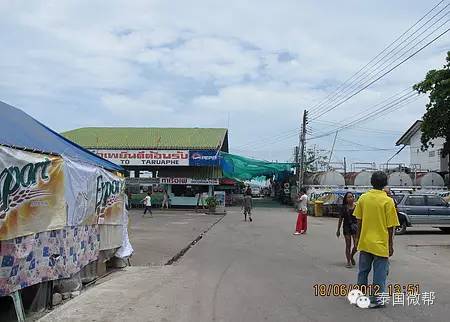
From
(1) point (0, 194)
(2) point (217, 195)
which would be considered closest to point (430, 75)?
(2) point (217, 195)

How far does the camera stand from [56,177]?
790 cm

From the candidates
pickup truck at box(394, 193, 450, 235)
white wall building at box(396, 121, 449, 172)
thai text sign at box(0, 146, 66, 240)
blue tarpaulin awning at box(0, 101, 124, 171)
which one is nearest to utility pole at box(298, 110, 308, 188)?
white wall building at box(396, 121, 449, 172)

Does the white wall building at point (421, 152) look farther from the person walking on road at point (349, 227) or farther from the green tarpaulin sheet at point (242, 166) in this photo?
the person walking on road at point (349, 227)

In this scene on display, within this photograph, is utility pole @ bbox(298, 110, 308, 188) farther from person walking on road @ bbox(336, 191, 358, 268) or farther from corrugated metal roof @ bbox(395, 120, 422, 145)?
person walking on road @ bbox(336, 191, 358, 268)

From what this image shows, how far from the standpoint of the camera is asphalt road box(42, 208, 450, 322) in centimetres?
742

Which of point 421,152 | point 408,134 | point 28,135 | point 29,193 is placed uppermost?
point 408,134

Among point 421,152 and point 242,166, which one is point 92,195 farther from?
point 421,152

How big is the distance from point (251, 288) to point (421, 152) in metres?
51.5

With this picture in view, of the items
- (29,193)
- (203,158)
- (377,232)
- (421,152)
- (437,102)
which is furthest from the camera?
(421,152)

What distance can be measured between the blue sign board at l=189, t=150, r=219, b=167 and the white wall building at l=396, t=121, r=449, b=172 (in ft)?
64.4

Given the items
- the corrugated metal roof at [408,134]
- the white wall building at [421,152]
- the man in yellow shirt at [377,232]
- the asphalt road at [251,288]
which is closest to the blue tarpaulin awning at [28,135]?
the asphalt road at [251,288]

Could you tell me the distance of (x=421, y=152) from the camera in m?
56.9

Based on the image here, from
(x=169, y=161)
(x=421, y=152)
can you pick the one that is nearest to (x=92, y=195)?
(x=169, y=161)

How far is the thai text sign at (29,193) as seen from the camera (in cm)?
636
